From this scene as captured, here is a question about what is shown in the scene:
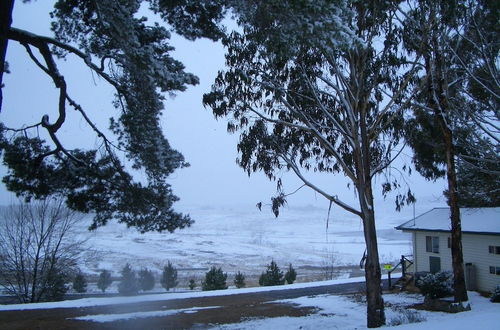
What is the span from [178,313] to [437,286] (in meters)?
9.39

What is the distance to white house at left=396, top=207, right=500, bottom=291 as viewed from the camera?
1798 centimetres

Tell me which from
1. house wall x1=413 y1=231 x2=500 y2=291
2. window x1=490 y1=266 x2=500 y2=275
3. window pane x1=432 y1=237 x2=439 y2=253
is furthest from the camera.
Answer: window pane x1=432 y1=237 x2=439 y2=253

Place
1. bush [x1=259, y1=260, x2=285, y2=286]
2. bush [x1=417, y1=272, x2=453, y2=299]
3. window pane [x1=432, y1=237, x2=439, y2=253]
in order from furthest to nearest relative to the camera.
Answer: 1. bush [x1=259, y1=260, x2=285, y2=286]
2. window pane [x1=432, y1=237, x2=439, y2=253]
3. bush [x1=417, y1=272, x2=453, y2=299]

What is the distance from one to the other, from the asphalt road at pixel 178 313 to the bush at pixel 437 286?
4.31 m

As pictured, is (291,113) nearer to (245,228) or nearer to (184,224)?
(184,224)

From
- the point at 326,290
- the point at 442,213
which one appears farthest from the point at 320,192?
the point at 442,213

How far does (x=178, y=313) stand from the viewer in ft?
49.5

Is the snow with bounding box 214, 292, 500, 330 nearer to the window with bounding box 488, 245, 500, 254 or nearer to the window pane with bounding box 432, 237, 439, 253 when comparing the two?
the window with bounding box 488, 245, 500, 254

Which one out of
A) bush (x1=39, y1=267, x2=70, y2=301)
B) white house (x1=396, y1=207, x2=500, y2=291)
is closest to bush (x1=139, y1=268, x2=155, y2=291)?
bush (x1=39, y1=267, x2=70, y2=301)

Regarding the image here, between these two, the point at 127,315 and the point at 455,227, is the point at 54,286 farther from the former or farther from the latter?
the point at 455,227

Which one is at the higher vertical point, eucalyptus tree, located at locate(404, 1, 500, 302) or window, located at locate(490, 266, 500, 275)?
eucalyptus tree, located at locate(404, 1, 500, 302)

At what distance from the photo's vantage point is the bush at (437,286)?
15.4m

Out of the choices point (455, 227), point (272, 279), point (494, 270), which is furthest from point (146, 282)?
point (455, 227)

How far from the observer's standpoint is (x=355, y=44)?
25.8 feet
